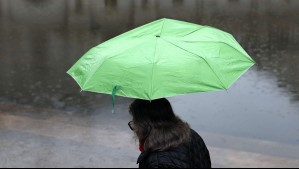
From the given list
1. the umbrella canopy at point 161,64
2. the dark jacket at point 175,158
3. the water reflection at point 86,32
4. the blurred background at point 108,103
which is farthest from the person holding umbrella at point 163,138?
the water reflection at point 86,32

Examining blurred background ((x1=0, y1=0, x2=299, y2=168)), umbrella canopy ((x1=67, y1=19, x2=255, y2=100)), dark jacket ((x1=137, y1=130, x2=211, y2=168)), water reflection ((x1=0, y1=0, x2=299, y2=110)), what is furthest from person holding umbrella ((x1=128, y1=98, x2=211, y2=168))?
water reflection ((x1=0, y1=0, x2=299, y2=110))

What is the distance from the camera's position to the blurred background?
6160 mm

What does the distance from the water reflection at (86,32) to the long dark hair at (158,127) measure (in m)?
5.22

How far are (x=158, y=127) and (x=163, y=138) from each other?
0.07 meters

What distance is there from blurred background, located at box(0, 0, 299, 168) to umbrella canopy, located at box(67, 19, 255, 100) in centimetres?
246

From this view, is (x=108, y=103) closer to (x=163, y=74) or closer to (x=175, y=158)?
(x=163, y=74)

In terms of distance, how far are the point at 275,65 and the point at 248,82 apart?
0.98 meters

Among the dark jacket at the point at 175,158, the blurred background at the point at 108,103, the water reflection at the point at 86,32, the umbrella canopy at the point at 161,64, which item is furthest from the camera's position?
the water reflection at the point at 86,32

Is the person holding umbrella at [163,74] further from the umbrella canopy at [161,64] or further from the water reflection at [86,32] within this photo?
the water reflection at [86,32]

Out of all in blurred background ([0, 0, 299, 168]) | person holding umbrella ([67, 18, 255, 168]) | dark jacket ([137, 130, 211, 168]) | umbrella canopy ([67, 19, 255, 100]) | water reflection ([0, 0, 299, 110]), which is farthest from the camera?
water reflection ([0, 0, 299, 110])

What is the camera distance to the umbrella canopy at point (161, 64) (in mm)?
3027

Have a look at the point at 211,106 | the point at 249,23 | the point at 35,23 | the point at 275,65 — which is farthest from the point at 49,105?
the point at 249,23

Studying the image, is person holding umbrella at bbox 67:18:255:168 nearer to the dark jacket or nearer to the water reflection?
the dark jacket

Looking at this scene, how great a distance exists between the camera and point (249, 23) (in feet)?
42.5
